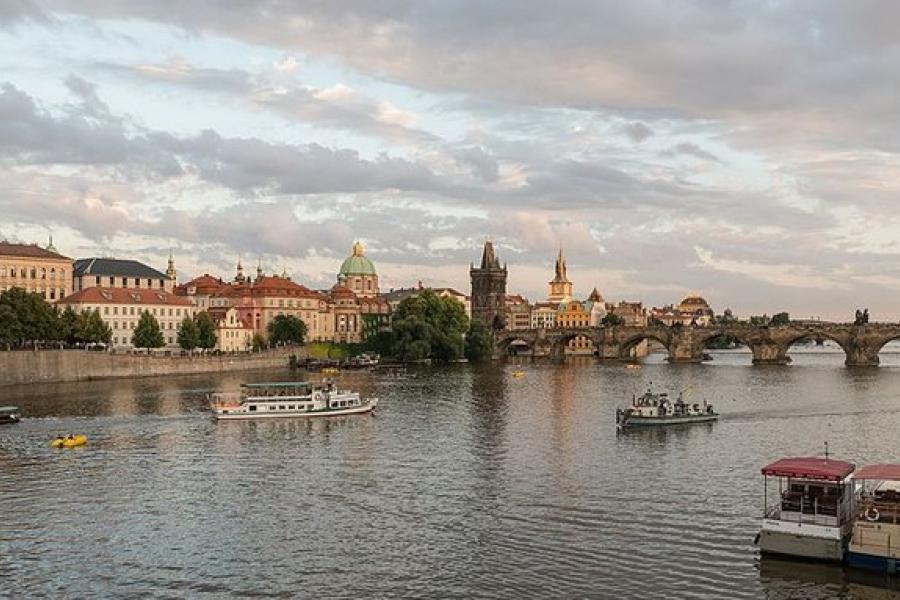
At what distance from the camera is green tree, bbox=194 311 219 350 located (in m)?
150

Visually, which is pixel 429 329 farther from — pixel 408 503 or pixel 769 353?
pixel 408 503

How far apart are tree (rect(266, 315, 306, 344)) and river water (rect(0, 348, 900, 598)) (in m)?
85.6

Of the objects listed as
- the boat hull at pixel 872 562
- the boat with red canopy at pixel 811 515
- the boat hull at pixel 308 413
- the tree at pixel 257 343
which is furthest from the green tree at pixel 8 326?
the boat hull at pixel 872 562

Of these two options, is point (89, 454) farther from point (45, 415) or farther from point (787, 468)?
point (787, 468)

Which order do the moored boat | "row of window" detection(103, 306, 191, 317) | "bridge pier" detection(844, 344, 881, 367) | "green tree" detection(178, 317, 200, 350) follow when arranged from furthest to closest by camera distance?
1. "bridge pier" detection(844, 344, 881, 367)
2. "row of window" detection(103, 306, 191, 317)
3. "green tree" detection(178, 317, 200, 350)
4. the moored boat

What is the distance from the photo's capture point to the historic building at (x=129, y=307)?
145 meters

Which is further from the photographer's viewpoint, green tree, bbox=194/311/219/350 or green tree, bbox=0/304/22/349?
green tree, bbox=194/311/219/350

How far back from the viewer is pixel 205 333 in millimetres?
150750

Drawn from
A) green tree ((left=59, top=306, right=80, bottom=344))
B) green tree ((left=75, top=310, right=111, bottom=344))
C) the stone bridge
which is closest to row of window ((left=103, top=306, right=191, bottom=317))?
green tree ((left=75, top=310, right=111, bottom=344))

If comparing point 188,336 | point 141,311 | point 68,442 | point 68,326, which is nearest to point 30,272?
point 141,311

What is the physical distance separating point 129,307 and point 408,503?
11736 cm

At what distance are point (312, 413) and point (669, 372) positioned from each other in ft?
253

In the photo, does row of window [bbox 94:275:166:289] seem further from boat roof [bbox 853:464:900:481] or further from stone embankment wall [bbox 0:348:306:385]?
boat roof [bbox 853:464:900:481]

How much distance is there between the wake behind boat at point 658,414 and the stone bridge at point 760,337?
91303 mm
